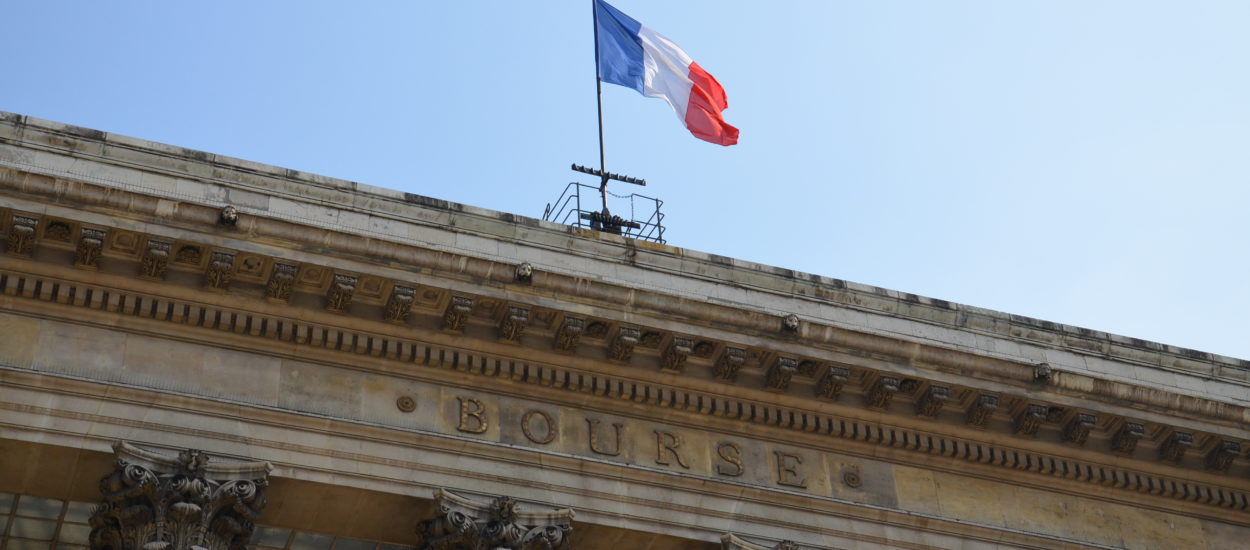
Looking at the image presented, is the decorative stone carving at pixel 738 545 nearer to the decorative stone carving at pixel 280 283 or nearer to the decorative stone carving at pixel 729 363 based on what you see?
the decorative stone carving at pixel 729 363

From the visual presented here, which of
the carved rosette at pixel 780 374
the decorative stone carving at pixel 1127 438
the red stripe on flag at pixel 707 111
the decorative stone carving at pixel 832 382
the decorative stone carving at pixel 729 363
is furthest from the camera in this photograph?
the red stripe on flag at pixel 707 111

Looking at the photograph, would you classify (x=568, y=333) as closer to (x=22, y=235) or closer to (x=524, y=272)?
(x=524, y=272)

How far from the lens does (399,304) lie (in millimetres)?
21906

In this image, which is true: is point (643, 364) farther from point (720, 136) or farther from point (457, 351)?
point (720, 136)

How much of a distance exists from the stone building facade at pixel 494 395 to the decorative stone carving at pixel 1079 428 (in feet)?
0.14

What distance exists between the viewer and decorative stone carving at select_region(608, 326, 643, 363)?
2264cm

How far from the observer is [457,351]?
2234 cm

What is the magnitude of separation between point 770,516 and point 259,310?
20.7 ft

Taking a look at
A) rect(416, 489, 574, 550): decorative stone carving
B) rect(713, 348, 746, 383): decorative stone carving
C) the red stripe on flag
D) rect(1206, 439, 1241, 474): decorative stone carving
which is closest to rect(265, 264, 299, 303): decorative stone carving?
rect(416, 489, 574, 550): decorative stone carving

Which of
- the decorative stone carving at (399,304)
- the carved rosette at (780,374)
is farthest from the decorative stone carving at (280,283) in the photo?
the carved rosette at (780,374)

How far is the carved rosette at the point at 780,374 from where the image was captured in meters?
23.3

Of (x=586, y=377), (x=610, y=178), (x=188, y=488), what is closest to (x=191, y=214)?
(x=188, y=488)

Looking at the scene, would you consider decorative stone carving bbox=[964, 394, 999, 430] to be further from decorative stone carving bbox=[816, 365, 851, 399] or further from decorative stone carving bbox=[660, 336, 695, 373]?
decorative stone carving bbox=[660, 336, 695, 373]

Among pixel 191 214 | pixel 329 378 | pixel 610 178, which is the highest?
pixel 610 178
